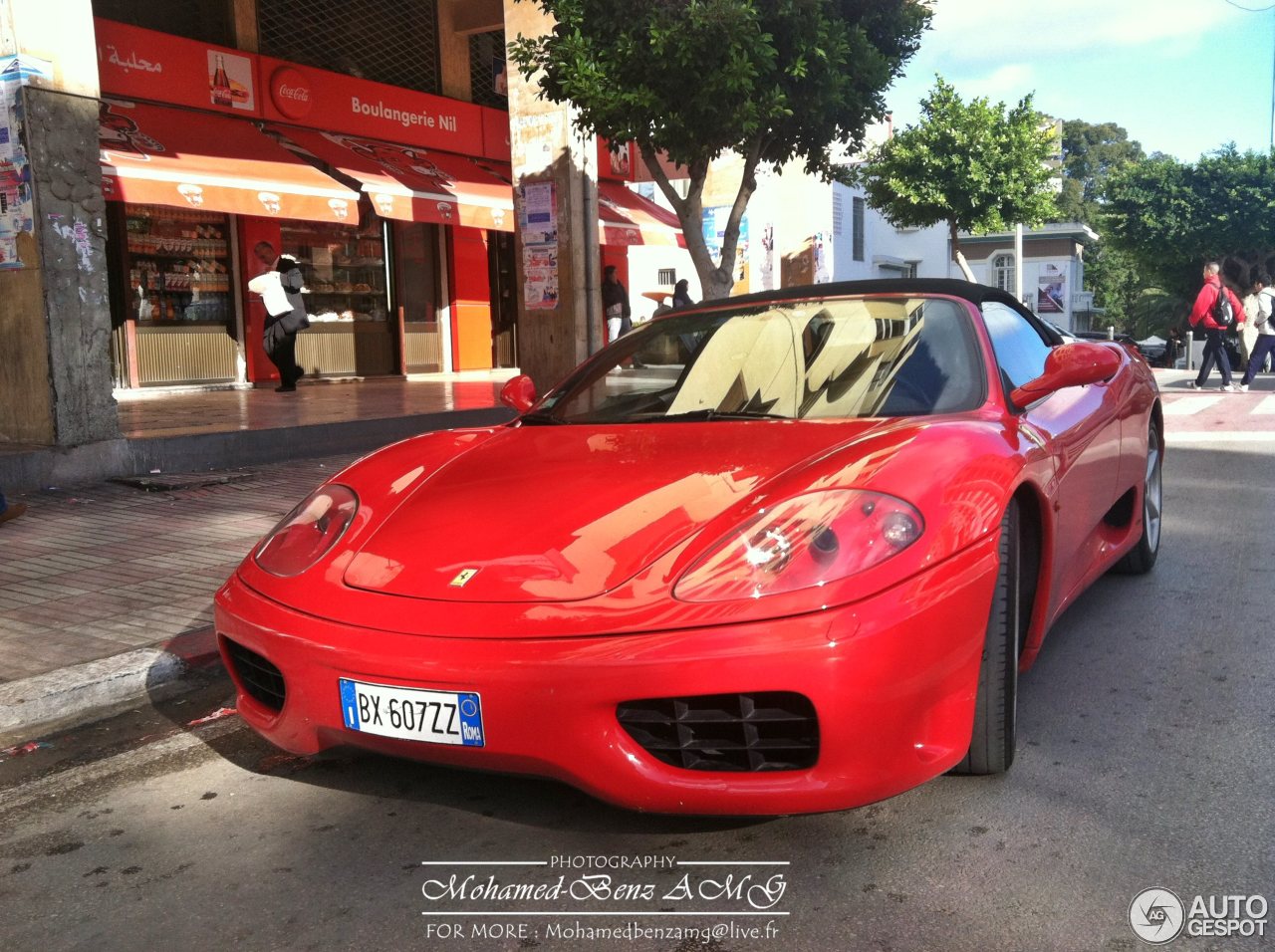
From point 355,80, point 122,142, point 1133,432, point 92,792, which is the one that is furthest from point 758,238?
point 92,792

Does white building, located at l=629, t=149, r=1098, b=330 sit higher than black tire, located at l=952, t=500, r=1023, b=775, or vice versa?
white building, located at l=629, t=149, r=1098, b=330

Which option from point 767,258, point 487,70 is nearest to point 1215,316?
point 487,70

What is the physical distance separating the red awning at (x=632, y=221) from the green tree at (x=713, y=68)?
21.5 feet

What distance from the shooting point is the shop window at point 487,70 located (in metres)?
19.1

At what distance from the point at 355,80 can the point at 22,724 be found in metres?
14.9

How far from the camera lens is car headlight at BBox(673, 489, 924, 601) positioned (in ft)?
7.64

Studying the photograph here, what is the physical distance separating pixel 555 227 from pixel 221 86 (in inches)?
222

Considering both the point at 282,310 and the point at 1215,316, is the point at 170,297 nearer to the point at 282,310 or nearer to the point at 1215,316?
the point at 282,310

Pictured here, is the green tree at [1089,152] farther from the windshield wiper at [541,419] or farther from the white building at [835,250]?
the windshield wiper at [541,419]

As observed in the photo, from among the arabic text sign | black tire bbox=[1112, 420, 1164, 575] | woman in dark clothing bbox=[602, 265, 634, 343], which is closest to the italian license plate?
black tire bbox=[1112, 420, 1164, 575]

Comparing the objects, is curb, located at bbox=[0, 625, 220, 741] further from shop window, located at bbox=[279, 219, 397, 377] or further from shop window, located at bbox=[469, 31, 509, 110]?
shop window, located at bbox=[469, 31, 509, 110]

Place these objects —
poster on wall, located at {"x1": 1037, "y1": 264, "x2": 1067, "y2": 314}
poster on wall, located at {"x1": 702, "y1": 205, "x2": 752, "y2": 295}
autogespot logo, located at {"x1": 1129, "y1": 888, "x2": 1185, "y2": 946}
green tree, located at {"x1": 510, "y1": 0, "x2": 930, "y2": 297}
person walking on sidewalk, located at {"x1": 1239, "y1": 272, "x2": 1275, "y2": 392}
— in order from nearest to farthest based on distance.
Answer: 1. autogespot logo, located at {"x1": 1129, "y1": 888, "x2": 1185, "y2": 946}
2. green tree, located at {"x1": 510, "y1": 0, "x2": 930, "y2": 297}
3. person walking on sidewalk, located at {"x1": 1239, "y1": 272, "x2": 1275, "y2": 392}
4. poster on wall, located at {"x1": 702, "y1": 205, "x2": 752, "y2": 295}
5. poster on wall, located at {"x1": 1037, "y1": 264, "x2": 1067, "y2": 314}

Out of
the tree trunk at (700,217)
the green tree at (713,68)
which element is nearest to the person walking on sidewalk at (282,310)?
the green tree at (713,68)

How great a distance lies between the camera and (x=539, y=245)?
12.5 metres
